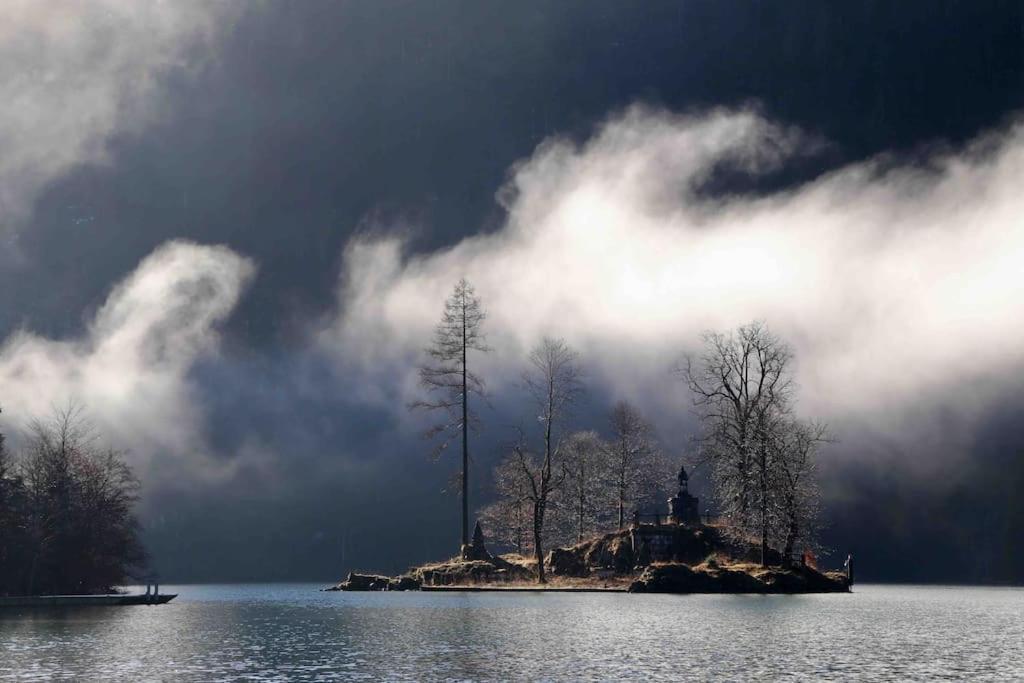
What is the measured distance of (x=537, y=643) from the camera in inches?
2019

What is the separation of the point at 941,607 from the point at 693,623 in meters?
40.7

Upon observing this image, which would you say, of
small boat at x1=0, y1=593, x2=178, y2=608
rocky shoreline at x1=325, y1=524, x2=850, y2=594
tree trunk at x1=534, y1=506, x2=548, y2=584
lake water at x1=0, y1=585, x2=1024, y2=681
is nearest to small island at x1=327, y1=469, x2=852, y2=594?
rocky shoreline at x1=325, y1=524, x2=850, y2=594

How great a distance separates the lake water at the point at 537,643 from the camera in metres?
41.1

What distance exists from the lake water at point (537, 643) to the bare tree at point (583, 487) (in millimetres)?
39536

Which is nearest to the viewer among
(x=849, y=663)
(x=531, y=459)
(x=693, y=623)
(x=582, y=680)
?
(x=582, y=680)

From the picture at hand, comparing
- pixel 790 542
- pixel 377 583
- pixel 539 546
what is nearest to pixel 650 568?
pixel 539 546

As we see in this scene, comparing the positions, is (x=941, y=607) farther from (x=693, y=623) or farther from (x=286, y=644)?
(x=286, y=644)

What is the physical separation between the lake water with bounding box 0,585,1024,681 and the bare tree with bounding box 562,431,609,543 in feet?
130

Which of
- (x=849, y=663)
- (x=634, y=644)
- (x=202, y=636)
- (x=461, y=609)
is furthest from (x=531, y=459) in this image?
(x=849, y=663)

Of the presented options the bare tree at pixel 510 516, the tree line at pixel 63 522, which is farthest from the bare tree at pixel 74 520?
the bare tree at pixel 510 516

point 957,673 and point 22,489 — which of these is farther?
point 22,489

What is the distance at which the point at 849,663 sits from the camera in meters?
42.8

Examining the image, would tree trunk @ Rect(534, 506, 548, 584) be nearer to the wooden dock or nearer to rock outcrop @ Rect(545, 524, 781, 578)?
the wooden dock

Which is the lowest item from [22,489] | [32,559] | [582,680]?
[582,680]
